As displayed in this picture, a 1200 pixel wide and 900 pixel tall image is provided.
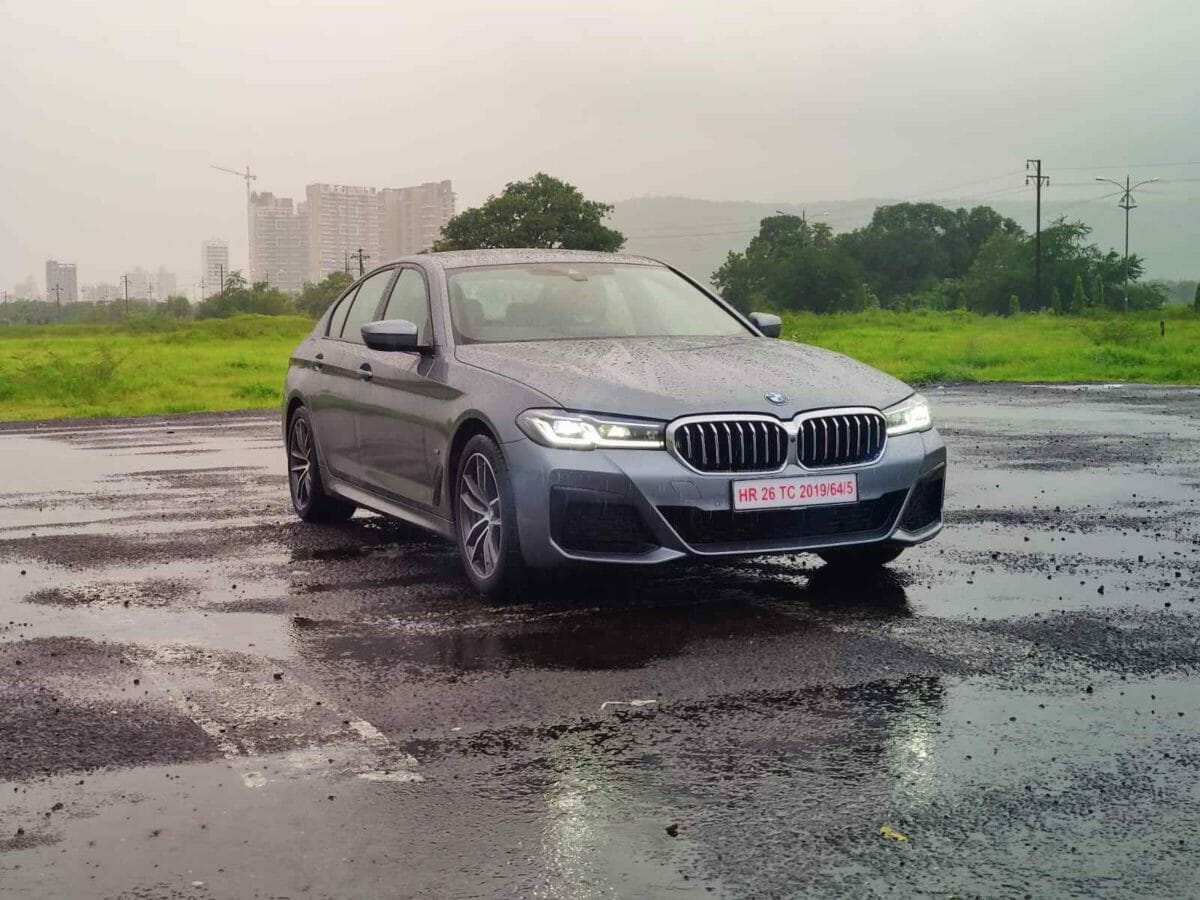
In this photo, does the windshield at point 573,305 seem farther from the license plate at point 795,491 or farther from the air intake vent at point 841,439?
the license plate at point 795,491

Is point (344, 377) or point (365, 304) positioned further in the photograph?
point (365, 304)

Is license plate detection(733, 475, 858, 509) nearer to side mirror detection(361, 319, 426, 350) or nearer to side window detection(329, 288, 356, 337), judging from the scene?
side mirror detection(361, 319, 426, 350)

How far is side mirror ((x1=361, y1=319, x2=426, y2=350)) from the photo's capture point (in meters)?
8.07

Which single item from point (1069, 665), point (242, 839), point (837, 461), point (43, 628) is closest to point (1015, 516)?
point (837, 461)

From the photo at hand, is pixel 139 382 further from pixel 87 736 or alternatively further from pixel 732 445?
pixel 87 736

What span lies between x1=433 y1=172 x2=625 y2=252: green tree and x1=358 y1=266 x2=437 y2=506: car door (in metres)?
99.8

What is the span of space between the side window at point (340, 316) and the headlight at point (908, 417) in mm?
3869

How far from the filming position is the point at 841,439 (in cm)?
711

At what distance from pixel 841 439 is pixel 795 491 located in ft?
1.25

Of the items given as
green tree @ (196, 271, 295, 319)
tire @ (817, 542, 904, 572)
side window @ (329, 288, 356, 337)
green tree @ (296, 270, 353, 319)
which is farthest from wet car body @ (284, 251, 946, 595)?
green tree @ (296, 270, 353, 319)

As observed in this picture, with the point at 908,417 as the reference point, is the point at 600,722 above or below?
below

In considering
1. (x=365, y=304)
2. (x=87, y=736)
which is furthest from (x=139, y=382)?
(x=87, y=736)

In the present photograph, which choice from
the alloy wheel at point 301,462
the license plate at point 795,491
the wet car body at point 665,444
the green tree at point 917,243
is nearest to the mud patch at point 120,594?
the wet car body at point 665,444

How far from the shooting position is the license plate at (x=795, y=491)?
269 inches
